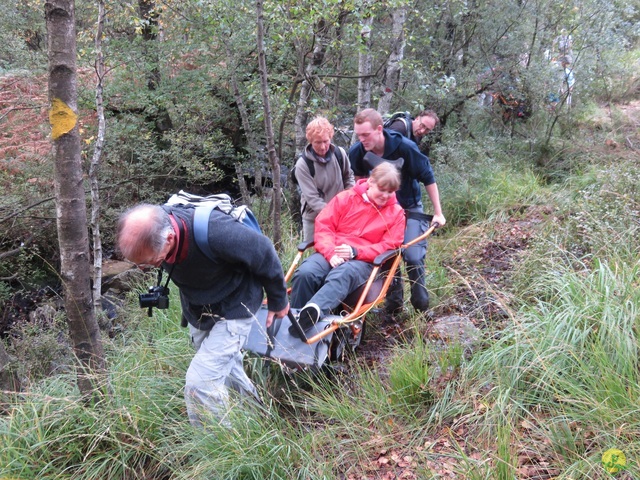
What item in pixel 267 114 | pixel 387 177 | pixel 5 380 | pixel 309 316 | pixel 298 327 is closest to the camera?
pixel 298 327

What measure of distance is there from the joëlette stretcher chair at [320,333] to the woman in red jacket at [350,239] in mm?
143

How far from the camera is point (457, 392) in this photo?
3.28 metres

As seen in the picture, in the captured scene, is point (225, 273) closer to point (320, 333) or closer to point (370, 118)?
point (320, 333)

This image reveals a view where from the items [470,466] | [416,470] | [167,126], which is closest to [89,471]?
[416,470]

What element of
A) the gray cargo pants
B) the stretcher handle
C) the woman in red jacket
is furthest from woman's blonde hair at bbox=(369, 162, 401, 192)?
the gray cargo pants

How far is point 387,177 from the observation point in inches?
178

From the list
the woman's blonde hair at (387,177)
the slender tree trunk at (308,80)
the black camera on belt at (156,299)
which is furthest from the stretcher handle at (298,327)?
the slender tree trunk at (308,80)

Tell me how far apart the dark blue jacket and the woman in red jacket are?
18.4 inches

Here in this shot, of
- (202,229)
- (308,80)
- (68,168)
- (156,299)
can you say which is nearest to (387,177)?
(202,229)

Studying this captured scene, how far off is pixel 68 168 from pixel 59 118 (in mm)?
265

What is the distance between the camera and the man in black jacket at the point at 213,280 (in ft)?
8.87

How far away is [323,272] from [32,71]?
23.2 feet

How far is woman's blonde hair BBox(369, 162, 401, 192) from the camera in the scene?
14.9 feet

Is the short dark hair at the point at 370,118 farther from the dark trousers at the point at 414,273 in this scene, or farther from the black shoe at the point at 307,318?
the black shoe at the point at 307,318
